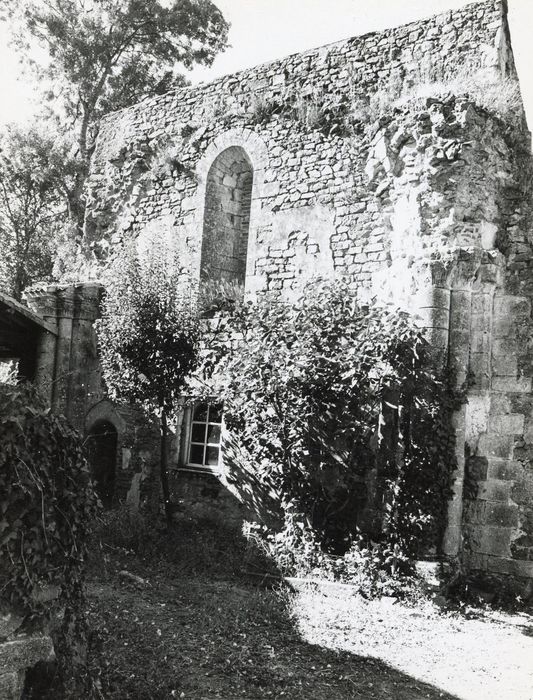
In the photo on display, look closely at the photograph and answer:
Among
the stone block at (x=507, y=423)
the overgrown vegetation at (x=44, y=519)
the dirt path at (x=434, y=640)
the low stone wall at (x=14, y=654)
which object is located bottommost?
the dirt path at (x=434, y=640)

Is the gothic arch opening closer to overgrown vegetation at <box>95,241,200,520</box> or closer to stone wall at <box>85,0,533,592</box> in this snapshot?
stone wall at <box>85,0,533,592</box>

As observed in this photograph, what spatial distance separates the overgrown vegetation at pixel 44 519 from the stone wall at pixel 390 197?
4761 mm

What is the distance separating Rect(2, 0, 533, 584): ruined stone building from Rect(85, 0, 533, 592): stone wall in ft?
0.07

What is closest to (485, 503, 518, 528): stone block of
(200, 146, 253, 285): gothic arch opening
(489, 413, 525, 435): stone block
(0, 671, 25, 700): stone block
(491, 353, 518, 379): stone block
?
(489, 413, 525, 435): stone block

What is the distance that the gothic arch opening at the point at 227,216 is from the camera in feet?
38.4

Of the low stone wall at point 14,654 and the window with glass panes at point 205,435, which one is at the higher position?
the window with glass panes at point 205,435

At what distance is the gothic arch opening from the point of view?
1170 centimetres

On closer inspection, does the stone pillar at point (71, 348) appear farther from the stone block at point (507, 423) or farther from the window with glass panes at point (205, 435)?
the stone block at point (507, 423)

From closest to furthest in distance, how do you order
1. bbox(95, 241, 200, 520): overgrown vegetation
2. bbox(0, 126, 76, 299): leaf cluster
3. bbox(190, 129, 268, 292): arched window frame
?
bbox(95, 241, 200, 520): overgrown vegetation < bbox(190, 129, 268, 292): arched window frame < bbox(0, 126, 76, 299): leaf cluster

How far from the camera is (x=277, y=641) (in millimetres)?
5871

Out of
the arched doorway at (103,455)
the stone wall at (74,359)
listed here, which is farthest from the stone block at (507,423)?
the arched doorway at (103,455)

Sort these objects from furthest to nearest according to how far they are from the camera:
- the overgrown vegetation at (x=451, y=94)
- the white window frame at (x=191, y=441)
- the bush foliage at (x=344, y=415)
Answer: the white window frame at (x=191, y=441) → the overgrown vegetation at (x=451, y=94) → the bush foliage at (x=344, y=415)

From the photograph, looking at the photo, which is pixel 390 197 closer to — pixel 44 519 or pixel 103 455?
pixel 103 455

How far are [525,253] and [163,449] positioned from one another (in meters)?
5.61
